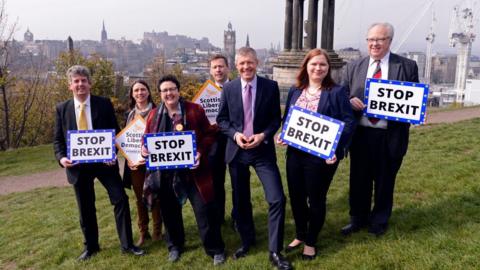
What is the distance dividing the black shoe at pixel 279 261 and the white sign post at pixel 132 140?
7.55 ft

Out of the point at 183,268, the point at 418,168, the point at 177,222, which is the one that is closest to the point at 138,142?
the point at 177,222

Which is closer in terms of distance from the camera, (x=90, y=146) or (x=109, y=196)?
(x=90, y=146)

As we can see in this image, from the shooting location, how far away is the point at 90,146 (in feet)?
17.7

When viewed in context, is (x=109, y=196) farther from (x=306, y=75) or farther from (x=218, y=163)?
(x=306, y=75)

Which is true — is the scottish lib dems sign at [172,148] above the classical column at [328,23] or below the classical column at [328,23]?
below

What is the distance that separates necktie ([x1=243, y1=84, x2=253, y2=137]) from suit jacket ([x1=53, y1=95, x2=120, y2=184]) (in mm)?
1965

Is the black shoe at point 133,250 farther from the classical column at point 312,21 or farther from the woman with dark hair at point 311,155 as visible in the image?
the classical column at point 312,21

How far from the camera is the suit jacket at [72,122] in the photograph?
18.0 feet

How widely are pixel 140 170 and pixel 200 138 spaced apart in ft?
3.84

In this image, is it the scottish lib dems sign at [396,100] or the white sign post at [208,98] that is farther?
the white sign post at [208,98]

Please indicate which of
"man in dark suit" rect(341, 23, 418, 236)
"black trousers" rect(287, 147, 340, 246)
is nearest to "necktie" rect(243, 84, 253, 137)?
"black trousers" rect(287, 147, 340, 246)

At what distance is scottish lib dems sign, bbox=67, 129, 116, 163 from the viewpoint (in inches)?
212

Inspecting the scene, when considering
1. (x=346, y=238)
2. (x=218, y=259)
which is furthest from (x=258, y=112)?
(x=346, y=238)

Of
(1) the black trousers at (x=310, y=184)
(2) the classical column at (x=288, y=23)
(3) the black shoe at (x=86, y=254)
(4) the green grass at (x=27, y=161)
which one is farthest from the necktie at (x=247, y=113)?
(2) the classical column at (x=288, y=23)
